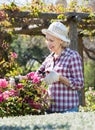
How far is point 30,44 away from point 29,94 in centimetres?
2284

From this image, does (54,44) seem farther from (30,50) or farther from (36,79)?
(30,50)

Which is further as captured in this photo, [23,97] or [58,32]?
[23,97]

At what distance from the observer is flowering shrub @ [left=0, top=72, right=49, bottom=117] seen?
3992mm

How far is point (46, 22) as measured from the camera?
10.2m

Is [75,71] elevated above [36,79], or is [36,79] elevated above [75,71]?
[75,71]

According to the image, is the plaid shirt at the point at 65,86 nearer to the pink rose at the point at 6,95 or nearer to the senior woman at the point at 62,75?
the senior woman at the point at 62,75

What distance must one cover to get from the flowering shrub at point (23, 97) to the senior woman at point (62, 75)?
1.95 ft

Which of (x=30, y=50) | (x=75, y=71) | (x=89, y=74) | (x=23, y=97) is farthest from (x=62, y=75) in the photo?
(x=30, y=50)

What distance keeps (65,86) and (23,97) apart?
0.89 m

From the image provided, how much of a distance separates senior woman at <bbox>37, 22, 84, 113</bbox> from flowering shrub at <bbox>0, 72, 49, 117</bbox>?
0.59 meters

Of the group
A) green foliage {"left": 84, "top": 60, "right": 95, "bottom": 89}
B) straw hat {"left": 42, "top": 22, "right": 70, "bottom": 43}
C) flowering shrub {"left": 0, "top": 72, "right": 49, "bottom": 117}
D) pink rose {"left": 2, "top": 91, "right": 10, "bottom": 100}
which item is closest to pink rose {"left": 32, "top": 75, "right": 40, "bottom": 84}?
flowering shrub {"left": 0, "top": 72, "right": 49, "bottom": 117}

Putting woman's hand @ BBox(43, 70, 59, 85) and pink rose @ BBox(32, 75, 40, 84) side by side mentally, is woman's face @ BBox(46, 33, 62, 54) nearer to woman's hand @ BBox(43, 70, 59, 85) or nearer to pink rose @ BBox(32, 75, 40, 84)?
woman's hand @ BBox(43, 70, 59, 85)

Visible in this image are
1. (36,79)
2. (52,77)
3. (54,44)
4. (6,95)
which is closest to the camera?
(52,77)

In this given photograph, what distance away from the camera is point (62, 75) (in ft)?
10.8
